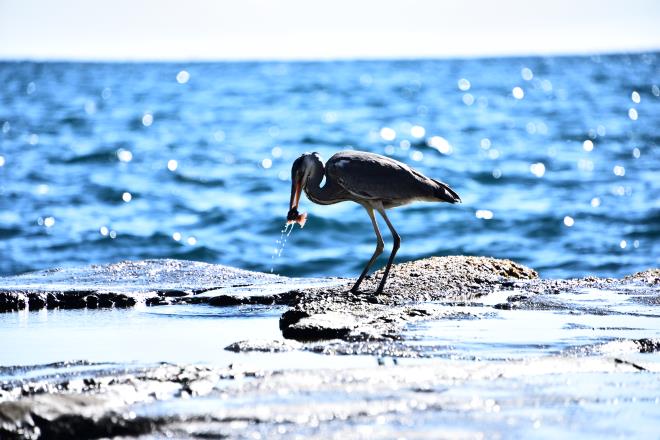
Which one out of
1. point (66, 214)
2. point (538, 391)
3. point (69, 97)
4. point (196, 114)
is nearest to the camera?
point (538, 391)

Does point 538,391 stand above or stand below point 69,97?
below

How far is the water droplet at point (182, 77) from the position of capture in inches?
3016

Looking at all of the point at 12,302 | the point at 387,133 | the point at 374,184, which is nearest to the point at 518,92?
the point at 387,133

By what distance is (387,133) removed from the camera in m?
37.4

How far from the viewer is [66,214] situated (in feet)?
67.8

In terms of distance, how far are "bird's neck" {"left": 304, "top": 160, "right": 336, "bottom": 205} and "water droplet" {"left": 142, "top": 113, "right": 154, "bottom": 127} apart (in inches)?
1280

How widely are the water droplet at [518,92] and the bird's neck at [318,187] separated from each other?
4744 cm

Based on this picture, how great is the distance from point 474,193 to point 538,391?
18.4 m

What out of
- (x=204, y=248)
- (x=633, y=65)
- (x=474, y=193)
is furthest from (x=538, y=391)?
(x=633, y=65)

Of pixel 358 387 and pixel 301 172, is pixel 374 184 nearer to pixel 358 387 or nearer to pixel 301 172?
pixel 301 172

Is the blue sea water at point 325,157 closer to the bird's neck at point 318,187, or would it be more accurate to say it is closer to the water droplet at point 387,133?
the water droplet at point 387,133

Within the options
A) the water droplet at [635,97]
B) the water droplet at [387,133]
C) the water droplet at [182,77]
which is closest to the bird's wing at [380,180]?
the water droplet at [387,133]

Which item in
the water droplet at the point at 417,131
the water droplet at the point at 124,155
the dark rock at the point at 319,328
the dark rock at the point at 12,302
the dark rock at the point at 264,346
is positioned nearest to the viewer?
the dark rock at the point at 264,346

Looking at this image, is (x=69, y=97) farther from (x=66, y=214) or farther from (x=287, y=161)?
(x=66, y=214)
